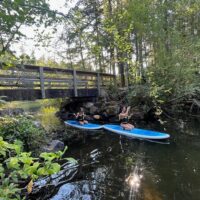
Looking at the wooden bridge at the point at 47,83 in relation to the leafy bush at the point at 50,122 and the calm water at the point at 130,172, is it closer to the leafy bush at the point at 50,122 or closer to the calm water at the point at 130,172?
the leafy bush at the point at 50,122

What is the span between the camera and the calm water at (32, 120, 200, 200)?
488 cm

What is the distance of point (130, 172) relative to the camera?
6039 mm

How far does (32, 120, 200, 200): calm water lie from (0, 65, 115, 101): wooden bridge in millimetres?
2767

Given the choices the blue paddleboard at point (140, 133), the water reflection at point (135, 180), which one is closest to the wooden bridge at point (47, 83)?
the blue paddleboard at point (140, 133)

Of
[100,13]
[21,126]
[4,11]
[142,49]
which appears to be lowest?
[21,126]

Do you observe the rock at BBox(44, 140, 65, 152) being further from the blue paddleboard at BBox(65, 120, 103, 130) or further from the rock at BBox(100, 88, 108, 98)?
the rock at BBox(100, 88, 108, 98)

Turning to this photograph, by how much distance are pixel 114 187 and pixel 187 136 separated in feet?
17.9

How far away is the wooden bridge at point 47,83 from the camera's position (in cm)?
814

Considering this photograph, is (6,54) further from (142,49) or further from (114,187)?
(142,49)

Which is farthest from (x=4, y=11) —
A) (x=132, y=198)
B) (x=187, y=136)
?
(x=187, y=136)

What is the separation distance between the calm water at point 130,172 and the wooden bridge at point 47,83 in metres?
2.77

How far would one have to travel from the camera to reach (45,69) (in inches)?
410

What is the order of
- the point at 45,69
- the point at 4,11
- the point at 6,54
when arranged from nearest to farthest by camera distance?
the point at 4,11, the point at 6,54, the point at 45,69

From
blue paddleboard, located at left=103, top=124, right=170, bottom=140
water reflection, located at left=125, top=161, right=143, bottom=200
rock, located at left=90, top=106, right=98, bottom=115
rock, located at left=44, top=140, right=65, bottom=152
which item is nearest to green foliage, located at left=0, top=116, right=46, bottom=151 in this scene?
rock, located at left=44, top=140, right=65, bottom=152
